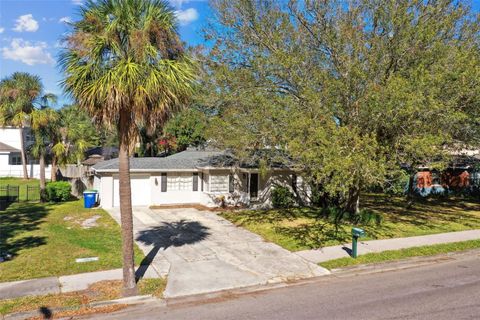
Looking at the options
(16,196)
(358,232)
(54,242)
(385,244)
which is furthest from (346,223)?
(16,196)

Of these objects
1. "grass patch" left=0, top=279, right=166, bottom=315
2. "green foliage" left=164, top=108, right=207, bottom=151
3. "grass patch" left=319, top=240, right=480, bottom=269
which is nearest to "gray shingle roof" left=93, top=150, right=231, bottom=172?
"green foliage" left=164, top=108, right=207, bottom=151

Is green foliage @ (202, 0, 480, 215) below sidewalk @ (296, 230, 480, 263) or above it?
above

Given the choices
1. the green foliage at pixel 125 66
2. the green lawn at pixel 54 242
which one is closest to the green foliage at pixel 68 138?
the green lawn at pixel 54 242

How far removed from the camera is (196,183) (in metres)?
23.0

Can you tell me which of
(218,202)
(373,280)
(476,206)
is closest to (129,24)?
(373,280)

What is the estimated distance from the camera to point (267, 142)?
53.8ft

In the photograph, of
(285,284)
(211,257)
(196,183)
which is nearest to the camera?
(285,284)

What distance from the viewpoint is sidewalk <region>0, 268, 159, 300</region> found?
9.18 metres

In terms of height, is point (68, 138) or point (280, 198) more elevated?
point (68, 138)

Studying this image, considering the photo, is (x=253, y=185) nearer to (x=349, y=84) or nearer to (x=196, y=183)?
(x=196, y=183)

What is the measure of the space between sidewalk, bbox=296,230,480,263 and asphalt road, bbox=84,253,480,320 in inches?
69.9

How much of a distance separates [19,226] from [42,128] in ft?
27.7

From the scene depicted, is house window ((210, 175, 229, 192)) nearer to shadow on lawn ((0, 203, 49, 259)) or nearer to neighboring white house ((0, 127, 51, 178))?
shadow on lawn ((0, 203, 49, 259))

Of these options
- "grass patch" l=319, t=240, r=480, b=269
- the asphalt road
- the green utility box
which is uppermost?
the green utility box
